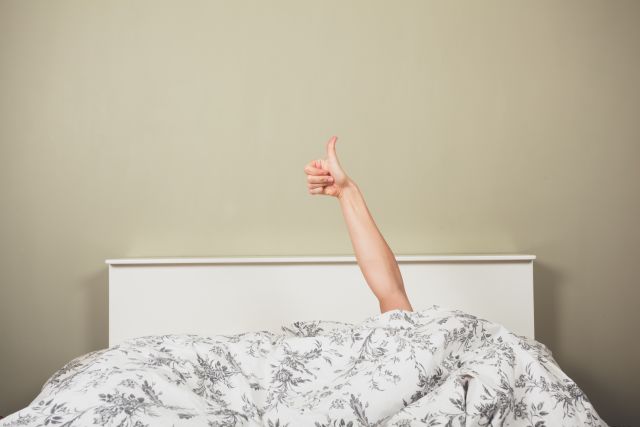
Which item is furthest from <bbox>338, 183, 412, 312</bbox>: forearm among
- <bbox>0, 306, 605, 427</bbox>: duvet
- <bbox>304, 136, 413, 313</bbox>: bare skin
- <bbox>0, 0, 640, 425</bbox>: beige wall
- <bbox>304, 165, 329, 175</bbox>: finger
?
<bbox>0, 0, 640, 425</bbox>: beige wall

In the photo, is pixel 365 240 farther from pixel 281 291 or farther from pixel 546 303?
pixel 546 303

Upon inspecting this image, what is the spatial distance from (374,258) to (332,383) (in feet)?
2.28

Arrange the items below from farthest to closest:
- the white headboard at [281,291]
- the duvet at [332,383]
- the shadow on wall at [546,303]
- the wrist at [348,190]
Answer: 1. the shadow on wall at [546,303]
2. the white headboard at [281,291]
3. the wrist at [348,190]
4. the duvet at [332,383]

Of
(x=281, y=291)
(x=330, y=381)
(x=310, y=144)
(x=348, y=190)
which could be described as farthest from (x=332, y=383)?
(x=310, y=144)

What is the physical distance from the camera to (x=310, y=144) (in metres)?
2.55

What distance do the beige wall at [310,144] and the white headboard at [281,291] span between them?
0.65 feet

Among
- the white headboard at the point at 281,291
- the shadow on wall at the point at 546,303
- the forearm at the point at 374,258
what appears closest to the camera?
the forearm at the point at 374,258

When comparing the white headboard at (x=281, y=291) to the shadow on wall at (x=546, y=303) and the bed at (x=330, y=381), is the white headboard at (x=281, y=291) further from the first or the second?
the bed at (x=330, y=381)

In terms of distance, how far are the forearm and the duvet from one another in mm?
443

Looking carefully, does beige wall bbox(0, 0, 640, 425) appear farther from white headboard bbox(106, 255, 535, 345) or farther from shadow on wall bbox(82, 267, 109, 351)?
white headboard bbox(106, 255, 535, 345)

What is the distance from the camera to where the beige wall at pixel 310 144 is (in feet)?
8.27

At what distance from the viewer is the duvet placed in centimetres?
89

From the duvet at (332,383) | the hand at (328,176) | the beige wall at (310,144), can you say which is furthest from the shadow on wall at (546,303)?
the duvet at (332,383)

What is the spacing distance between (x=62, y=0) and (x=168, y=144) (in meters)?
0.78
